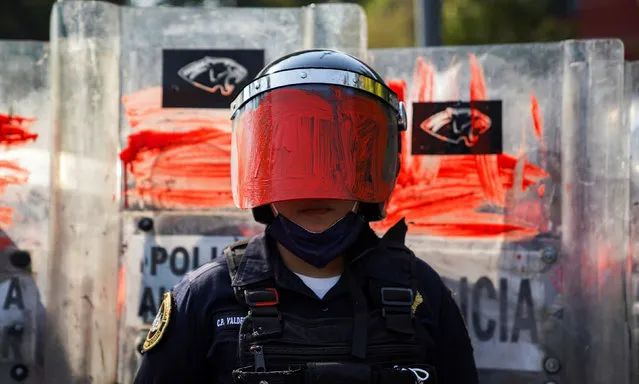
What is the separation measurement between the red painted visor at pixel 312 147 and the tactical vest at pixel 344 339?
223 millimetres

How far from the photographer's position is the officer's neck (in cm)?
242

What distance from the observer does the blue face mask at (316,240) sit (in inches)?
92.1

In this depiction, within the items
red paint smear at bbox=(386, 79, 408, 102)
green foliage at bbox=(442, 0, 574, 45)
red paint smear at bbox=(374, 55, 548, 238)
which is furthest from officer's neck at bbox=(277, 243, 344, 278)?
green foliage at bbox=(442, 0, 574, 45)

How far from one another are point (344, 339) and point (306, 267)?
9.7 inches

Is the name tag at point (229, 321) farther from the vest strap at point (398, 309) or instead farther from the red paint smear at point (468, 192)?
the red paint smear at point (468, 192)

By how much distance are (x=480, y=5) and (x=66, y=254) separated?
9.83 metres

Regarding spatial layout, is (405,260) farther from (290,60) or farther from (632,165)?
(632,165)

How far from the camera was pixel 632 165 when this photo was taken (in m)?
3.27

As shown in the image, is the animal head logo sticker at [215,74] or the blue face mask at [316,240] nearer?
the blue face mask at [316,240]

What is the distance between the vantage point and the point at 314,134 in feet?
7.88

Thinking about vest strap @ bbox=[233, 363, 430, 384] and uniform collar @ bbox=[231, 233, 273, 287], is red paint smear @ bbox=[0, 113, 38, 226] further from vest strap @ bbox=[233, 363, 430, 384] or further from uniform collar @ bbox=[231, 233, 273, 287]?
vest strap @ bbox=[233, 363, 430, 384]

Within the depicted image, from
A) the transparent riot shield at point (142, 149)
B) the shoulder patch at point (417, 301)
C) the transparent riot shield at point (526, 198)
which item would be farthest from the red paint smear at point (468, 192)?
the shoulder patch at point (417, 301)

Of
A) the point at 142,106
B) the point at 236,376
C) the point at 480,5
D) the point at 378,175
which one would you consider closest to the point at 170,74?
the point at 142,106

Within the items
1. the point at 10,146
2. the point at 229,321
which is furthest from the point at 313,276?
the point at 10,146
